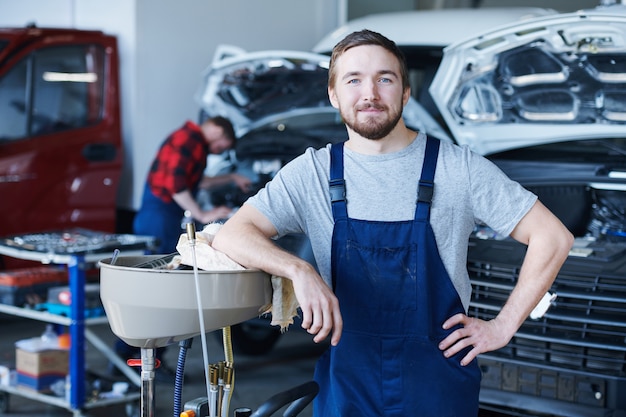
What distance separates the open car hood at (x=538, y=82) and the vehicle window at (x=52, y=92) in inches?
108

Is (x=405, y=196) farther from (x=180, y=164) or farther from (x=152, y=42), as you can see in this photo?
(x=152, y=42)

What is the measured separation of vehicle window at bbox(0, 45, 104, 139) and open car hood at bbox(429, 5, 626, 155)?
2.74m

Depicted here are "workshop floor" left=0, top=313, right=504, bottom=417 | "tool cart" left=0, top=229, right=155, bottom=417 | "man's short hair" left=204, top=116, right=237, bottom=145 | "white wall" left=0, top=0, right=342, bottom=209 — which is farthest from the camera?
"white wall" left=0, top=0, right=342, bottom=209

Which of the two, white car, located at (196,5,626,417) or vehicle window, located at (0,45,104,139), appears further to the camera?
vehicle window, located at (0,45,104,139)

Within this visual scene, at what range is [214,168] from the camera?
5473mm

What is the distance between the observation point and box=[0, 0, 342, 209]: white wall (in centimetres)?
640

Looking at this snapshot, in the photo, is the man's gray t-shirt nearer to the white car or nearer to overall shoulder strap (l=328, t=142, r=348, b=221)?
overall shoulder strap (l=328, t=142, r=348, b=221)

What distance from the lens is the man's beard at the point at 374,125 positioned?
2037 millimetres

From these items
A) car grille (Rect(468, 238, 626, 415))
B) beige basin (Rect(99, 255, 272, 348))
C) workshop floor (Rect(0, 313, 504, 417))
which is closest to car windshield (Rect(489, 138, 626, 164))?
car grille (Rect(468, 238, 626, 415))

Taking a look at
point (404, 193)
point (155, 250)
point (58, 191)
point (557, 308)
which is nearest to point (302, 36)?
point (58, 191)

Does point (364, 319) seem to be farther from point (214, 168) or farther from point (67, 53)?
point (67, 53)

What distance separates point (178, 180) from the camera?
16.1 feet

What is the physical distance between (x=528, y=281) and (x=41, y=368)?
9.18 ft

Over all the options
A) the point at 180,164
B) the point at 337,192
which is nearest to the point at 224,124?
the point at 180,164
